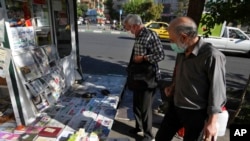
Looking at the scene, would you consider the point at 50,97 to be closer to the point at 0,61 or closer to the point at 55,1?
the point at 0,61

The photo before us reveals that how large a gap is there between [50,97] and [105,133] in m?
1.19

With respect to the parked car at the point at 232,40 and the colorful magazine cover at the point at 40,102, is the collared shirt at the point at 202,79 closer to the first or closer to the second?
the colorful magazine cover at the point at 40,102

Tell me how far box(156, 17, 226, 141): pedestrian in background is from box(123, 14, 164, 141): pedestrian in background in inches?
21.1

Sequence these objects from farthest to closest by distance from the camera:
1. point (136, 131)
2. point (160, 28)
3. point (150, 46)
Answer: point (160, 28), point (136, 131), point (150, 46)

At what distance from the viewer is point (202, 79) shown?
5.72 ft

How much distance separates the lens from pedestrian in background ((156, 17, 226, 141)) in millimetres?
1655

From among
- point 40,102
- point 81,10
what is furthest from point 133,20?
point 81,10

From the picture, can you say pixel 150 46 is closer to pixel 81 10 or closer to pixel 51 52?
pixel 51 52

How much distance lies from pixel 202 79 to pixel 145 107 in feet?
3.92

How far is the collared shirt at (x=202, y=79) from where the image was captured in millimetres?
1640

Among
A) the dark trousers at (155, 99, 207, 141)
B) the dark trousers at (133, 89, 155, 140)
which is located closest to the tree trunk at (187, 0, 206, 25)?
the dark trousers at (133, 89, 155, 140)

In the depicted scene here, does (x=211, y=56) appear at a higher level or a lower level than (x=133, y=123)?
higher

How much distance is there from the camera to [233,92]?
16.2 feet

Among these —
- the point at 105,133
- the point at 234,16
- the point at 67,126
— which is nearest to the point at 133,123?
the point at 105,133
